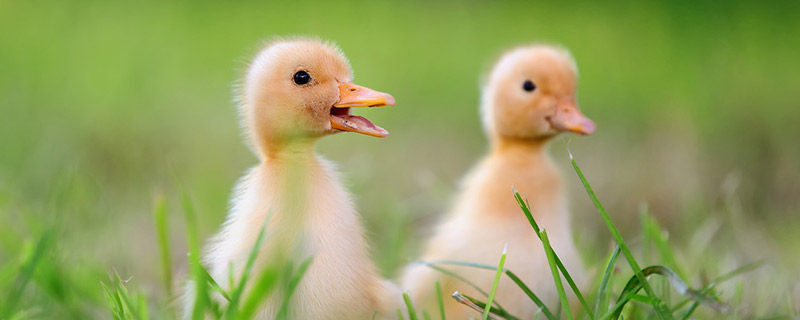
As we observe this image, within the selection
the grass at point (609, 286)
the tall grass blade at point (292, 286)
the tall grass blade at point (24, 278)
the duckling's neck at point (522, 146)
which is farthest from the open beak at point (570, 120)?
the tall grass blade at point (24, 278)

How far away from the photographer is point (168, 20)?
222 inches

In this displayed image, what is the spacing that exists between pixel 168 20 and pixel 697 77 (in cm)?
323

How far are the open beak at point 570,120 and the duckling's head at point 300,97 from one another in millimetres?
827

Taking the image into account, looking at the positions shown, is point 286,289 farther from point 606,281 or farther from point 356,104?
point 606,281

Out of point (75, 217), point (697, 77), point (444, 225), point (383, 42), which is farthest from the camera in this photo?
point (383, 42)

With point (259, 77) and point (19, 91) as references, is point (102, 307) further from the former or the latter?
point (19, 91)

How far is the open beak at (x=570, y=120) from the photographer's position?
8.37 feet

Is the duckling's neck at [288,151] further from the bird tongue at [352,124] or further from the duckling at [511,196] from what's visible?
the duckling at [511,196]

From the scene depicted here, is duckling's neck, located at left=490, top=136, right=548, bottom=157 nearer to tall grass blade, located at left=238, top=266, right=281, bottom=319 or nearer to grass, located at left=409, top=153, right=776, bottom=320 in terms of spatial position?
grass, located at left=409, top=153, right=776, bottom=320

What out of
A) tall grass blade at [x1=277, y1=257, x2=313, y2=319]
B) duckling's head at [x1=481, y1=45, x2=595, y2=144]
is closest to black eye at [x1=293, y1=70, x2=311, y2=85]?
tall grass blade at [x1=277, y1=257, x2=313, y2=319]

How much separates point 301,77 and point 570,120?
0.95 meters

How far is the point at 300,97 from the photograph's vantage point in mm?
1911

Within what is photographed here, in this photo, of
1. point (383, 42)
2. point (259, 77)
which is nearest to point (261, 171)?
point (259, 77)

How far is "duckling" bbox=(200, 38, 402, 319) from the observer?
1765 mm
